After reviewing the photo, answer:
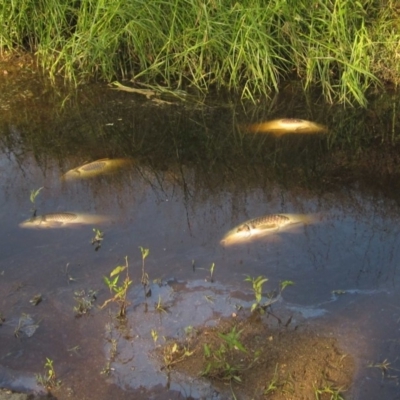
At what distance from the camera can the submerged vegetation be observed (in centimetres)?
564

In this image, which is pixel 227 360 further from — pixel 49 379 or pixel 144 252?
pixel 144 252

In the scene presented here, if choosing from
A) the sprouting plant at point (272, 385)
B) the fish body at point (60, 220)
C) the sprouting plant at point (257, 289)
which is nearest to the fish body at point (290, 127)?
the fish body at point (60, 220)

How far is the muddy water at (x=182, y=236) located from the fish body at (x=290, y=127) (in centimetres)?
10

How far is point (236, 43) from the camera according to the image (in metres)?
5.60

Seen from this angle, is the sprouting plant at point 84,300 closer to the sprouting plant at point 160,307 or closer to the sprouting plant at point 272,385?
the sprouting plant at point 160,307

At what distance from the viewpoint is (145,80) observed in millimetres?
5988

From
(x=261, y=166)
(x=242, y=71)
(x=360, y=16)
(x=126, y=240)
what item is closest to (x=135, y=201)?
(x=126, y=240)

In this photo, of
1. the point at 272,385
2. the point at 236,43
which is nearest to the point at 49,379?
the point at 272,385

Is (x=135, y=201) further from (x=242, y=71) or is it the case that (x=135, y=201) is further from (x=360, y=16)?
(x=360, y=16)

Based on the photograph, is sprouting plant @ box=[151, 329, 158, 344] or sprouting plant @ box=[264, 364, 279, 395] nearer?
sprouting plant @ box=[264, 364, 279, 395]

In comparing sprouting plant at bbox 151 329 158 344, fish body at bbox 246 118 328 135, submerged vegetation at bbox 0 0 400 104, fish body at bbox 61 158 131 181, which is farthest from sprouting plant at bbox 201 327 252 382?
submerged vegetation at bbox 0 0 400 104

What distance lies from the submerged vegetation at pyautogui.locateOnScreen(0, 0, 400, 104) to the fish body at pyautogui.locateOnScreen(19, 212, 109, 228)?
84.9 inches

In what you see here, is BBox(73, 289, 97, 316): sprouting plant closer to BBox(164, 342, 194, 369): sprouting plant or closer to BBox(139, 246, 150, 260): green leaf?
BBox(139, 246, 150, 260): green leaf

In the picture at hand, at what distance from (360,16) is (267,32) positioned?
79 cm
